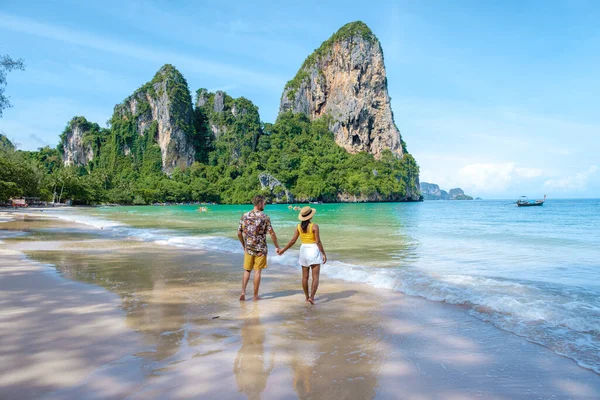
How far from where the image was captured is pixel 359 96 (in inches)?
4852

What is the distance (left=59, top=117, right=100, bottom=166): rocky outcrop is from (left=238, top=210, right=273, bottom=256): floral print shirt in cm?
14189

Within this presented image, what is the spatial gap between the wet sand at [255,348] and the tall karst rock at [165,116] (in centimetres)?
11661

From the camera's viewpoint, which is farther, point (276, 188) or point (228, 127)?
point (228, 127)

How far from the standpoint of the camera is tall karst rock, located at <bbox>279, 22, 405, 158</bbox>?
123375 millimetres

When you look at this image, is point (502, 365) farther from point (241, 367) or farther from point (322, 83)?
point (322, 83)

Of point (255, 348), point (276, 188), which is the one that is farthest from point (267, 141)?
point (255, 348)

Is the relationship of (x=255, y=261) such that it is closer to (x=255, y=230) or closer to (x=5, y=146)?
(x=255, y=230)

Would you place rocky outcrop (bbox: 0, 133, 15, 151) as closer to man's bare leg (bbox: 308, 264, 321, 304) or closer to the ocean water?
the ocean water

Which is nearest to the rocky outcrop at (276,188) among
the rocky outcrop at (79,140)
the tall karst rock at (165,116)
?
the tall karst rock at (165,116)

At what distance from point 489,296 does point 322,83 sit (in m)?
134

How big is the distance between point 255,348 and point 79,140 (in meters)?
150

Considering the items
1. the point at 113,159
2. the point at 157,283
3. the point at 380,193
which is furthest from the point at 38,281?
the point at 113,159

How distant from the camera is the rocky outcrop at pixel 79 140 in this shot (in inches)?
5118

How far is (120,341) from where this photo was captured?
414 centimetres
